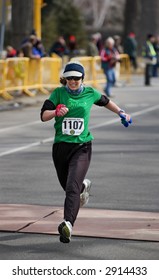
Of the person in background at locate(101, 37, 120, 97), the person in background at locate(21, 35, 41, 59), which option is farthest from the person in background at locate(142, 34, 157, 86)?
the person in background at locate(21, 35, 41, 59)

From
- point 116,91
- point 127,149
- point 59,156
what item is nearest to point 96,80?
point 116,91

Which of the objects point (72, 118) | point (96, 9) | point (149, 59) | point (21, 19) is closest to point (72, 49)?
point (149, 59)

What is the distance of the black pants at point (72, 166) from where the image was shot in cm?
1014

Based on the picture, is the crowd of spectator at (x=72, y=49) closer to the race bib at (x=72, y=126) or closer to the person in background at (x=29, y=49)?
the person in background at (x=29, y=49)

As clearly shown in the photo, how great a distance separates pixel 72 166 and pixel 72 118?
44cm

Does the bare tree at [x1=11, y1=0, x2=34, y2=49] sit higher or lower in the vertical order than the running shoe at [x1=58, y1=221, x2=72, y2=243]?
lower

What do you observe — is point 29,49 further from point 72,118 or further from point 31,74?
point 72,118

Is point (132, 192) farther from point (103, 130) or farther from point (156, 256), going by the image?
point (103, 130)

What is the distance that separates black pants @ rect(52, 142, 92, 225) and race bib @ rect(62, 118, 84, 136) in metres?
0.13

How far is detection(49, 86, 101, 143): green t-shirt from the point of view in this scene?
34.1 ft

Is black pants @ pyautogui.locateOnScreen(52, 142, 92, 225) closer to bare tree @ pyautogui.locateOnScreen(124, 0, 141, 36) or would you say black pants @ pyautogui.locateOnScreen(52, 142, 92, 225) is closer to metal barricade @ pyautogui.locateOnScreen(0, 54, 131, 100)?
metal barricade @ pyautogui.locateOnScreen(0, 54, 131, 100)

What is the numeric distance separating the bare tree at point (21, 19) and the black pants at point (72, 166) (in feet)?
78.7

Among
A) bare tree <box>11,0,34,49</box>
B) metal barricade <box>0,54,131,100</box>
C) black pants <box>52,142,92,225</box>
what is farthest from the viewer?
bare tree <box>11,0,34,49</box>

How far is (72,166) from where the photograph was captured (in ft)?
34.0
